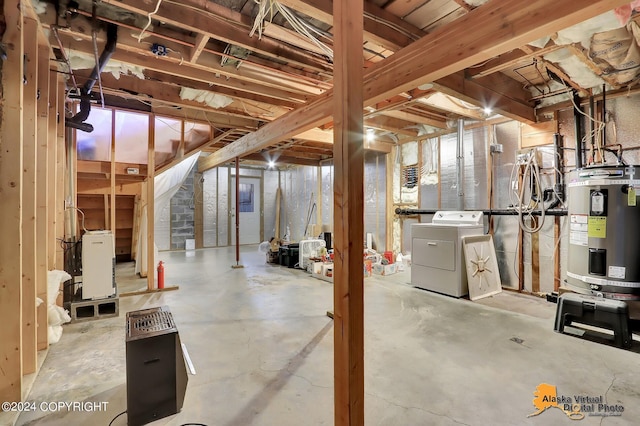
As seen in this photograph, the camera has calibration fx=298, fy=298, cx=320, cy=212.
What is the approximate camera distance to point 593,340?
8.40 ft

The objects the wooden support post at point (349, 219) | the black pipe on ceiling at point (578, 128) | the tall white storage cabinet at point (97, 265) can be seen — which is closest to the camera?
the wooden support post at point (349, 219)

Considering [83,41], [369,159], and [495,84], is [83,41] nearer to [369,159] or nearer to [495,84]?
[495,84]

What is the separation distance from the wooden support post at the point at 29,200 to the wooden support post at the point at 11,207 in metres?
0.30

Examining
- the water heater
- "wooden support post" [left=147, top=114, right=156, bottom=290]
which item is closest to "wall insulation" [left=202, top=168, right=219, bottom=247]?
"wooden support post" [left=147, top=114, right=156, bottom=290]

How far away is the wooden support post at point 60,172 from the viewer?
294 cm

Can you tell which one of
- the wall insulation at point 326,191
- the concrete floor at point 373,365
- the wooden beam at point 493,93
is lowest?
the concrete floor at point 373,365

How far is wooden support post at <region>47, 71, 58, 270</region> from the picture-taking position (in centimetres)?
259

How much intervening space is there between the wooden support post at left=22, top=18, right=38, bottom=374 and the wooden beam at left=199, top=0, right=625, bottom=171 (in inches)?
93.0

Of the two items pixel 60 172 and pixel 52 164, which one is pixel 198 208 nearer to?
pixel 60 172

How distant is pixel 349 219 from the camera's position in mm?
1052

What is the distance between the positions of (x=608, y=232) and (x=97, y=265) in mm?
4959

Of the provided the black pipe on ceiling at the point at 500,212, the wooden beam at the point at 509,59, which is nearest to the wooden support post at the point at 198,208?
the black pipe on ceiling at the point at 500,212

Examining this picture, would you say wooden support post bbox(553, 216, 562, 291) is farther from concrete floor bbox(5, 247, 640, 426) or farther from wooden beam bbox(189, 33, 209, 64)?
wooden beam bbox(189, 33, 209, 64)

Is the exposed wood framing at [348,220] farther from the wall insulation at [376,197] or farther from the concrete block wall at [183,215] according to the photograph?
the concrete block wall at [183,215]
